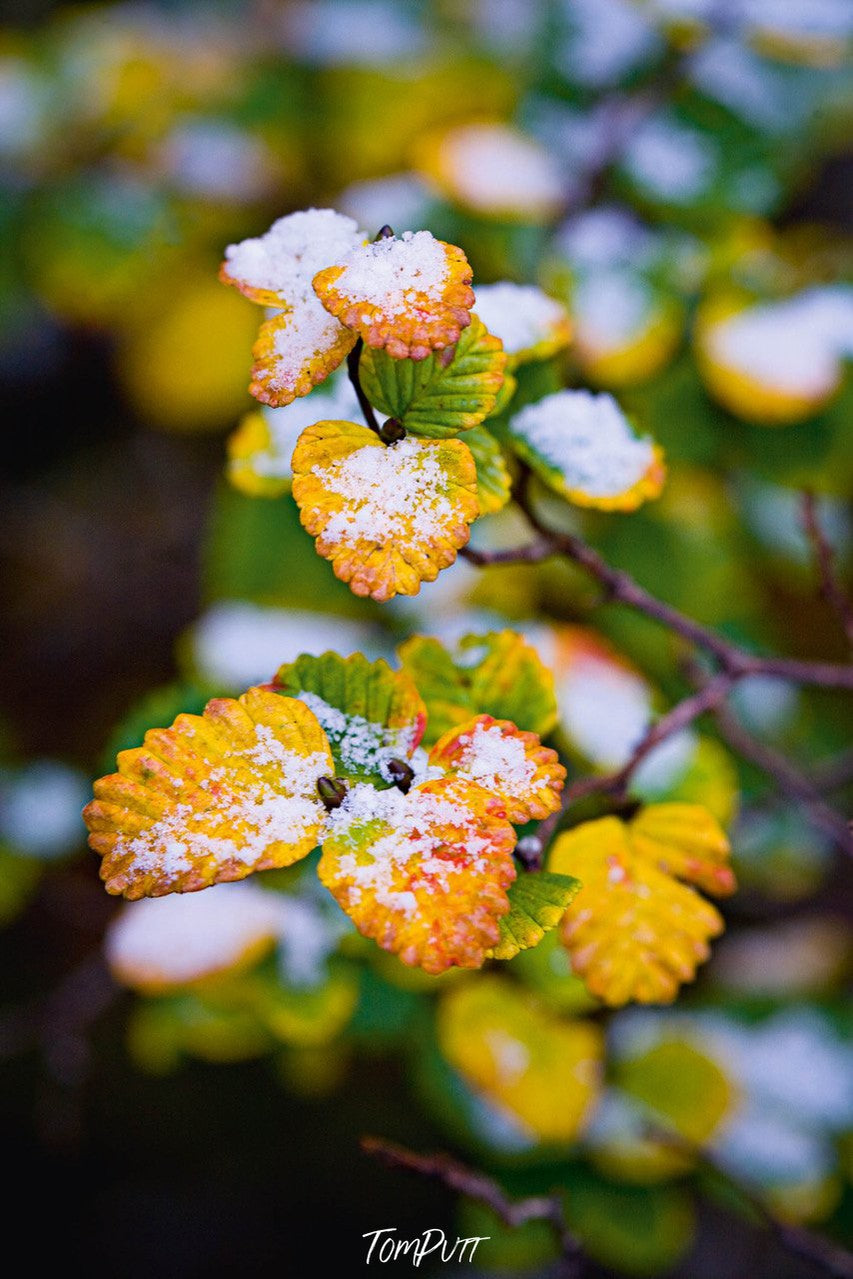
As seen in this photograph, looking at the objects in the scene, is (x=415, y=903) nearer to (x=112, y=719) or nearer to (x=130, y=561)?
(x=112, y=719)

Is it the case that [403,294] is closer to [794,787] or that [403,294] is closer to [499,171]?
[794,787]

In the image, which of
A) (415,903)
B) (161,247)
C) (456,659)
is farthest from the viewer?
(161,247)

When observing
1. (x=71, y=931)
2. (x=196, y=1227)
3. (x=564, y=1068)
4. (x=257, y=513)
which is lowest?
(x=196, y=1227)

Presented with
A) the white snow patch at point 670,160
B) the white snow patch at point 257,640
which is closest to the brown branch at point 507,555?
the white snow patch at point 257,640

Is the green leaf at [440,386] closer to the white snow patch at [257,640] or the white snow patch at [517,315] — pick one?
the white snow patch at [517,315]

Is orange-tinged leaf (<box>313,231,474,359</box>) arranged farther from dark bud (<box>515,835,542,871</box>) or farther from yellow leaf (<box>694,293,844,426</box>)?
yellow leaf (<box>694,293,844,426</box>)

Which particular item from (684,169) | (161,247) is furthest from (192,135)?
(684,169)

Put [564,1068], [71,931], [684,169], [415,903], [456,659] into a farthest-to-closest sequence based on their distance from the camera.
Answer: [71,931] < [684,169] < [564,1068] < [456,659] < [415,903]

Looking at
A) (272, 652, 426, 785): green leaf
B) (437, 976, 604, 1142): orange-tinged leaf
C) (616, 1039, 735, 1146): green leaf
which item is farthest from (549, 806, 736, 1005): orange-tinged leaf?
(616, 1039, 735, 1146): green leaf
